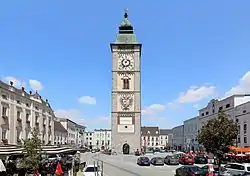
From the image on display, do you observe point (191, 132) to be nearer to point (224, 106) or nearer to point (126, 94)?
point (224, 106)

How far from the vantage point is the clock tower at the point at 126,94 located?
110m

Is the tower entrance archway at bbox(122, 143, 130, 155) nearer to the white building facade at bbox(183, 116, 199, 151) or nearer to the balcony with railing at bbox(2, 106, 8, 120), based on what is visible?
the white building facade at bbox(183, 116, 199, 151)

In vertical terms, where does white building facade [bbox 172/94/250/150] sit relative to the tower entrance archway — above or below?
above

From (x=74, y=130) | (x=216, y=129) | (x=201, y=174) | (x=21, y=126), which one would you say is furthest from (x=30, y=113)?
(x=74, y=130)

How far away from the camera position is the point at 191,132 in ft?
547

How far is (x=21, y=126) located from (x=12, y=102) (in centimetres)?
496

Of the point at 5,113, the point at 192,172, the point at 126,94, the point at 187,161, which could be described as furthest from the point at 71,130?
the point at 192,172

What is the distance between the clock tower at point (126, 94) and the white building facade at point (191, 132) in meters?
42.8

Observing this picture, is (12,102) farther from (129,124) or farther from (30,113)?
(129,124)

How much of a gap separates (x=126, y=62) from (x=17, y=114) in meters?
60.3

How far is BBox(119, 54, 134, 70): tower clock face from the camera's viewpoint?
115 m

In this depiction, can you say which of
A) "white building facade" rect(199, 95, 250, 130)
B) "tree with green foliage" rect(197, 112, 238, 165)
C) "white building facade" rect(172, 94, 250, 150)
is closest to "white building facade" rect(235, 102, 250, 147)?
"white building facade" rect(172, 94, 250, 150)

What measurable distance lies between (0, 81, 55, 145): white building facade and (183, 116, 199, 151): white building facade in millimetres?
86962

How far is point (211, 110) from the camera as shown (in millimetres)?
131375
